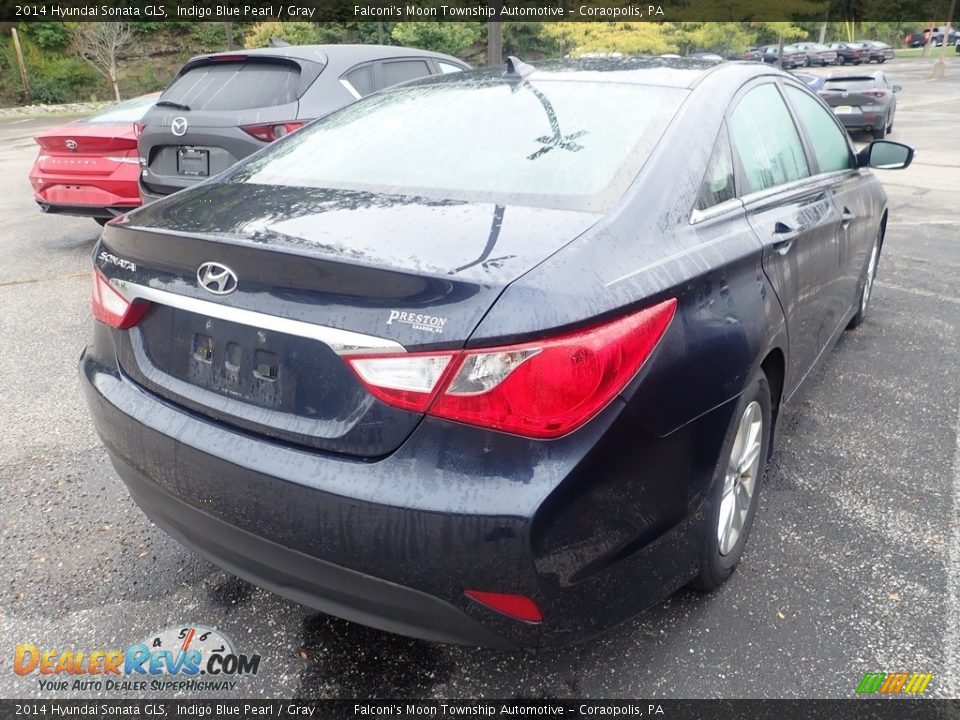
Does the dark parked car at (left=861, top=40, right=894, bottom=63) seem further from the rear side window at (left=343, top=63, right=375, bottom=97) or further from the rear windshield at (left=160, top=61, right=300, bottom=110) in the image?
the rear windshield at (left=160, top=61, right=300, bottom=110)

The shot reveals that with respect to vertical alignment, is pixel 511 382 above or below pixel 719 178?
below

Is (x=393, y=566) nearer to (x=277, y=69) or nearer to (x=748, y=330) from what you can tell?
(x=748, y=330)

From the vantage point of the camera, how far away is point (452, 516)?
1521mm

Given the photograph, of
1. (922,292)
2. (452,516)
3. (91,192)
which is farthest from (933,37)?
(452,516)

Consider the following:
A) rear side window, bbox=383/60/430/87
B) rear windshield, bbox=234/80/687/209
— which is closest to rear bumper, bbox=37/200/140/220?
rear side window, bbox=383/60/430/87

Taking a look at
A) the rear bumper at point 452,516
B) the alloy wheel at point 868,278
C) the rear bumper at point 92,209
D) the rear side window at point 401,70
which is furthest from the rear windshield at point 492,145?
the rear bumper at point 92,209

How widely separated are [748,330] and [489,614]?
3.45ft

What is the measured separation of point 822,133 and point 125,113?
6214 millimetres

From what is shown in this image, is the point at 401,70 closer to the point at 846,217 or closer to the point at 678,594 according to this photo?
the point at 846,217

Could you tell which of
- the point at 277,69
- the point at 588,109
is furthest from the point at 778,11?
the point at 588,109

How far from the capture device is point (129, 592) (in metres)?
2.37

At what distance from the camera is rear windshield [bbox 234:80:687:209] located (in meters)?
2.07

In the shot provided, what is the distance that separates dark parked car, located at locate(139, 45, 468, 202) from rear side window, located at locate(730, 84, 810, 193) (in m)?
2.65

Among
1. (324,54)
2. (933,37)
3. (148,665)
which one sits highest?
(933,37)
